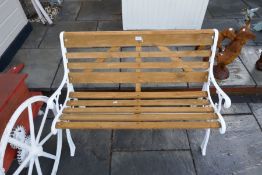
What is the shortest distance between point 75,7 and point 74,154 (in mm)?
3022

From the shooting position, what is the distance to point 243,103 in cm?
279

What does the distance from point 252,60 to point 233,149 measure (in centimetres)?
131

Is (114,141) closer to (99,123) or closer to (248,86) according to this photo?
(99,123)

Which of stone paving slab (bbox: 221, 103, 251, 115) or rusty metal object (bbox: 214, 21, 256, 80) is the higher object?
rusty metal object (bbox: 214, 21, 256, 80)

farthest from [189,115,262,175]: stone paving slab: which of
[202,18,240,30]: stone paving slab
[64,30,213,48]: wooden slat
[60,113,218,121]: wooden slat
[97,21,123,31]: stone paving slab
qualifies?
[97,21,123,31]: stone paving slab

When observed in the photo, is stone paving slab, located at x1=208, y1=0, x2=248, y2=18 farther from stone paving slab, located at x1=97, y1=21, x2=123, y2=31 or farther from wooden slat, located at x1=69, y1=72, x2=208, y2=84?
wooden slat, located at x1=69, y1=72, x2=208, y2=84

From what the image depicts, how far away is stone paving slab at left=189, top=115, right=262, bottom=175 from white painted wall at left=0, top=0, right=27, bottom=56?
2611mm

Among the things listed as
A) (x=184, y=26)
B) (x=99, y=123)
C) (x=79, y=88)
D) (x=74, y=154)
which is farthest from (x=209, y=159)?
(x=184, y=26)

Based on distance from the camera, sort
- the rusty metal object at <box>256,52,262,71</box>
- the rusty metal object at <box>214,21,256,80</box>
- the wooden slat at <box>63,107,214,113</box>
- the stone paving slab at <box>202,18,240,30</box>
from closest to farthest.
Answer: the wooden slat at <box>63,107,214,113</box>
the rusty metal object at <box>214,21,256,80</box>
the rusty metal object at <box>256,52,262,71</box>
the stone paving slab at <box>202,18,240,30</box>

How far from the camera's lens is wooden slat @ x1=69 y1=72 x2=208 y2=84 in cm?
214

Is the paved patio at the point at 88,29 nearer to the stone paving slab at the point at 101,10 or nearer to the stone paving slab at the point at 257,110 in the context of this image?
the stone paving slab at the point at 101,10

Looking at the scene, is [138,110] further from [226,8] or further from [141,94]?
[226,8]

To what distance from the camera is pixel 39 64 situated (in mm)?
3096

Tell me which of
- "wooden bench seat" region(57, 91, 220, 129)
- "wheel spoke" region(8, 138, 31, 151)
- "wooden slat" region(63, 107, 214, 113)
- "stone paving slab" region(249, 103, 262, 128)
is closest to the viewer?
"wheel spoke" region(8, 138, 31, 151)
